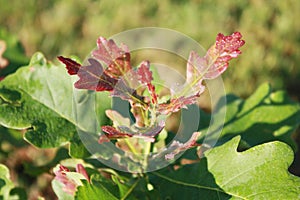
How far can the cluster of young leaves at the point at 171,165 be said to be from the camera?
988 millimetres

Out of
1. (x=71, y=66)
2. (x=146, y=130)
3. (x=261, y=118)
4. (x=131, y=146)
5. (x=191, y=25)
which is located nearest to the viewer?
(x=71, y=66)

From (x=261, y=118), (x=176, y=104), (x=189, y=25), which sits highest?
(x=176, y=104)

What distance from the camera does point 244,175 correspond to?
1006 millimetres

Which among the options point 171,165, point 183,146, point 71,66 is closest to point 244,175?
point 183,146

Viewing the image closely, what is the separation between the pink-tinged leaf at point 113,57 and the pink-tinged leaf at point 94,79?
19mm

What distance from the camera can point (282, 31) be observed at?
351 cm

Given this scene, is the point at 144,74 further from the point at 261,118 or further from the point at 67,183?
the point at 261,118

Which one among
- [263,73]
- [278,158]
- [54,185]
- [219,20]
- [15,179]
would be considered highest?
[278,158]

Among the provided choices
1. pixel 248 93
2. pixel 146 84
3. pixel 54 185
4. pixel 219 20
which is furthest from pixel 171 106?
pixel 219 20

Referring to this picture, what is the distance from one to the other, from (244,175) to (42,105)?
50 centimetres

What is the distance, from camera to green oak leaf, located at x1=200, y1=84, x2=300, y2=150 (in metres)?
1.38

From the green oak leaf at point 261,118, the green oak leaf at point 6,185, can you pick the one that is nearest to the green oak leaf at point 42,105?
the green oak leaf at point 6,185

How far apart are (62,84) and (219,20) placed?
250 centimetres

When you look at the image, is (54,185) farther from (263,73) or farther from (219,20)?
(219,20)
